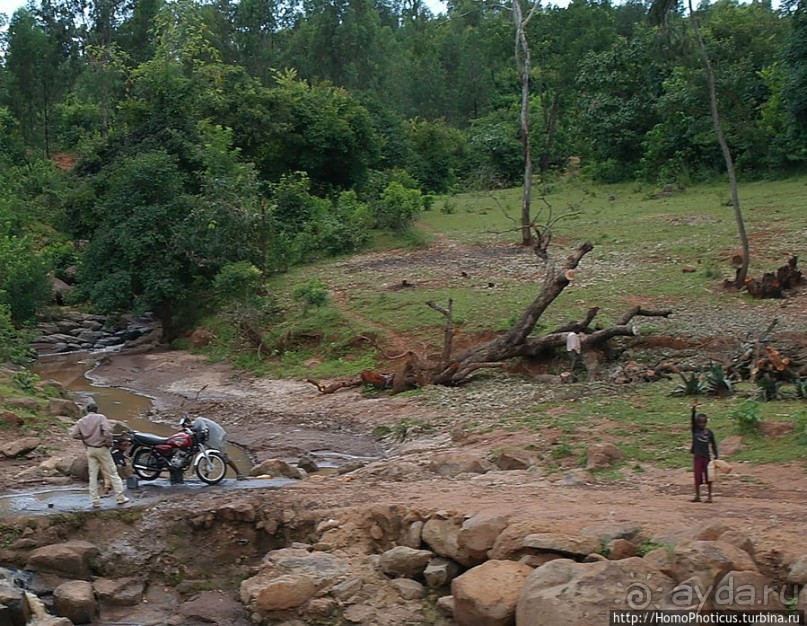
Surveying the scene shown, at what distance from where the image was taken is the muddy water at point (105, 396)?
20.4 m

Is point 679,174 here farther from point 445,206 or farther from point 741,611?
point 741,611

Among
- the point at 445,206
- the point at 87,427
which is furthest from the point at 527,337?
the point at 445,206

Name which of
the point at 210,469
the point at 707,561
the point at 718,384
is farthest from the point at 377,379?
the point at 707,561

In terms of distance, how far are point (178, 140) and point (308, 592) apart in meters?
26.9

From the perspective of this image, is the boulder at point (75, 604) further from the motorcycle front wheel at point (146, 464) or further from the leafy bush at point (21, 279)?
the leafy bush at point (21, 279)

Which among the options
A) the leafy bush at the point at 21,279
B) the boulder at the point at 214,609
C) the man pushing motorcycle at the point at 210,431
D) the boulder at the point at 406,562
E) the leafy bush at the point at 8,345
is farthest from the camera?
the leafy bush at the point at 21,279

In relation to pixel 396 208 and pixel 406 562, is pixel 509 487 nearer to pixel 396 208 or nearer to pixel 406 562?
pixel 406 562

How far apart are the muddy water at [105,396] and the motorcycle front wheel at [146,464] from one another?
2.01 m

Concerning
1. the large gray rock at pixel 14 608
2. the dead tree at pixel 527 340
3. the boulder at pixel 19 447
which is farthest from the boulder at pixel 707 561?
the dead tree at pixel 527 340

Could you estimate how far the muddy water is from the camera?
2041 centimetres

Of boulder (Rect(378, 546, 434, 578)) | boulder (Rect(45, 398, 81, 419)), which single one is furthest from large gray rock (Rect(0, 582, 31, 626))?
boulder (Rect(45, 398, 81, 419))

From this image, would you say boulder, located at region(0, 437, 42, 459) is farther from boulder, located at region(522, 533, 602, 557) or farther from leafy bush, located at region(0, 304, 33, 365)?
boulder, located at region(522, 533, 602, 557)

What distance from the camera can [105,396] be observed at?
25.3 metres

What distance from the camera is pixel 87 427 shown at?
12.8m
